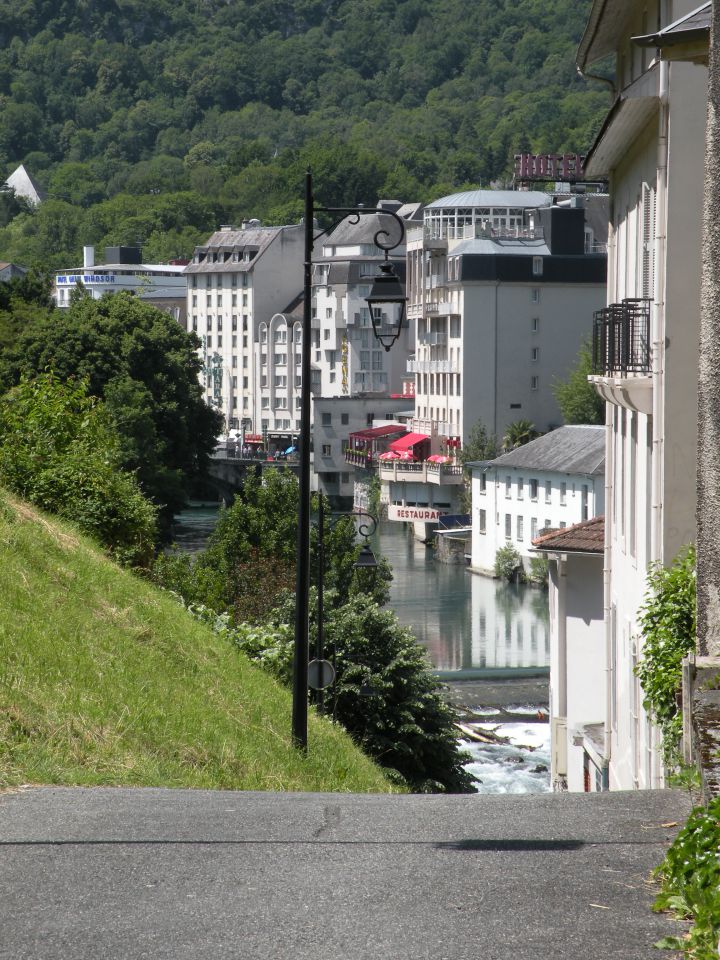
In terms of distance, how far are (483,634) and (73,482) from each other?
4410 cm

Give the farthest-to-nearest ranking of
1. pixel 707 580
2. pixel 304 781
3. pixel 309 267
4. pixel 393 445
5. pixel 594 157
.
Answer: pixel 393 445 < pixel 594 157 < pixel 309 267 < pixel 304 781 < pixel 707 580

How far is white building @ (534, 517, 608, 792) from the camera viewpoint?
89.0 feet

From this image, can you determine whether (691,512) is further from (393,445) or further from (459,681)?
(393,445)

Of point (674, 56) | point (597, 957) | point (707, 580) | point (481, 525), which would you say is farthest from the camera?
point (481, 525)

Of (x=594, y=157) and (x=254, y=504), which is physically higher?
(x=594, y=157)

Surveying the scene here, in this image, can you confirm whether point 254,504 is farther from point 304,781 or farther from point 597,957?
point 597,957

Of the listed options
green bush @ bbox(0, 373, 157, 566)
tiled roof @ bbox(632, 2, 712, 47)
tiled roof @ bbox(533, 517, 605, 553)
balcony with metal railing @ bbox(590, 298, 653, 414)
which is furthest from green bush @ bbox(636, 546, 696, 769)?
tiled roof @ bbox(533, 517, 605, 553)

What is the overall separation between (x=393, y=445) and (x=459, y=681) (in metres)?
57.3

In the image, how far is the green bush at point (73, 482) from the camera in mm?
22172

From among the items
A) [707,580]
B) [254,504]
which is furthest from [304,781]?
[254,504]

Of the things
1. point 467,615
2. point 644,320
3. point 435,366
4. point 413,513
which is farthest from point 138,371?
point 644,320

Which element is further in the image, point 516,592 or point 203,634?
point 516,592

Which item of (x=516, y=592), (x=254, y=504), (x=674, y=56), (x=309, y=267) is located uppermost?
(x=674, y=56)

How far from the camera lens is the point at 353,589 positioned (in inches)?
1969
